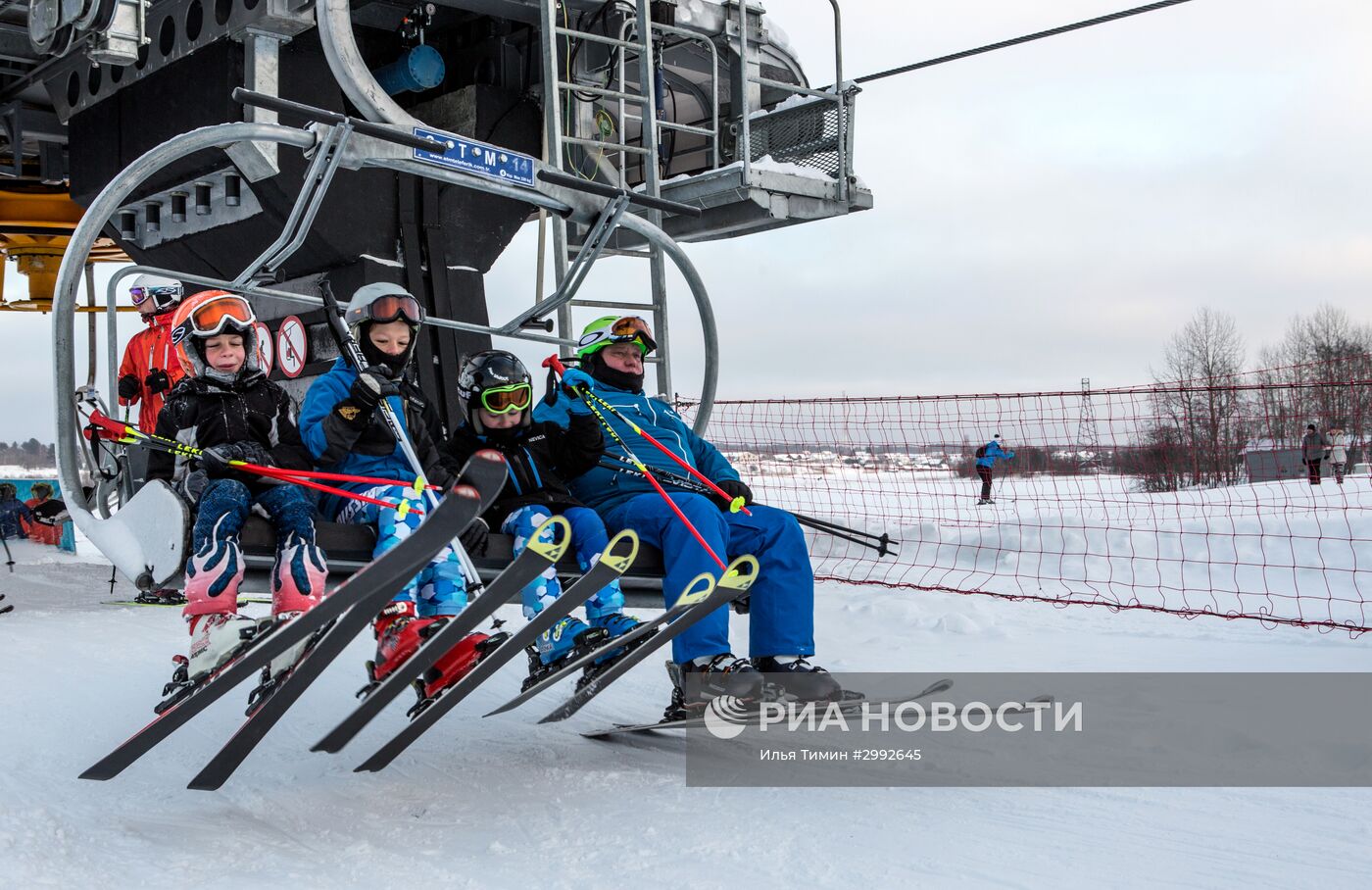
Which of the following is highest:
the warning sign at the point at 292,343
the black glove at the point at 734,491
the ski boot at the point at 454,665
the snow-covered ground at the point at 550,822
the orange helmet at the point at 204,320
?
the warning sign at the point at 292,343

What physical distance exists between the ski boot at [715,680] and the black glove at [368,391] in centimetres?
140

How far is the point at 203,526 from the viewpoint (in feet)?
11.6

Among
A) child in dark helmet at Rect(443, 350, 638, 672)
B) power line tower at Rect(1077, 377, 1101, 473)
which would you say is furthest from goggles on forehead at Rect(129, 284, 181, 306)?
power line tower at Rect(1077, 377, 1101, 473)

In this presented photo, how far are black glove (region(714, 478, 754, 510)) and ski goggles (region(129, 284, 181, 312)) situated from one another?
9.93 feet

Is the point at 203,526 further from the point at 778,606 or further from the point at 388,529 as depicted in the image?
the point at 778,606

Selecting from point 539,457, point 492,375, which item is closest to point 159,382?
point 492,375

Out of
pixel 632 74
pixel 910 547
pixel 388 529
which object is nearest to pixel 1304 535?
pixel 910 547

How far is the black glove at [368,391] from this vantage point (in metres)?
3.87

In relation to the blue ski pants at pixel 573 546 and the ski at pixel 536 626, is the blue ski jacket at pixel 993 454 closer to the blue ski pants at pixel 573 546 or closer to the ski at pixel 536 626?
the blue ski pants at pixel 573 546

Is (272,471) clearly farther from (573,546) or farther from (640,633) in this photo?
(640,633)

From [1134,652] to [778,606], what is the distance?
354 cm

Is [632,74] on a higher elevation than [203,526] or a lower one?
higher

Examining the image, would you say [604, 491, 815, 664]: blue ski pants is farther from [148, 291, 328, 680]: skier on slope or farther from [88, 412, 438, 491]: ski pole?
[148, 291, 328, 680]: skier on slope

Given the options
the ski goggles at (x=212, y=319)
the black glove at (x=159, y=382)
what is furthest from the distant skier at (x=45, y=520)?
the ski goggles at (x=212, y=319)
